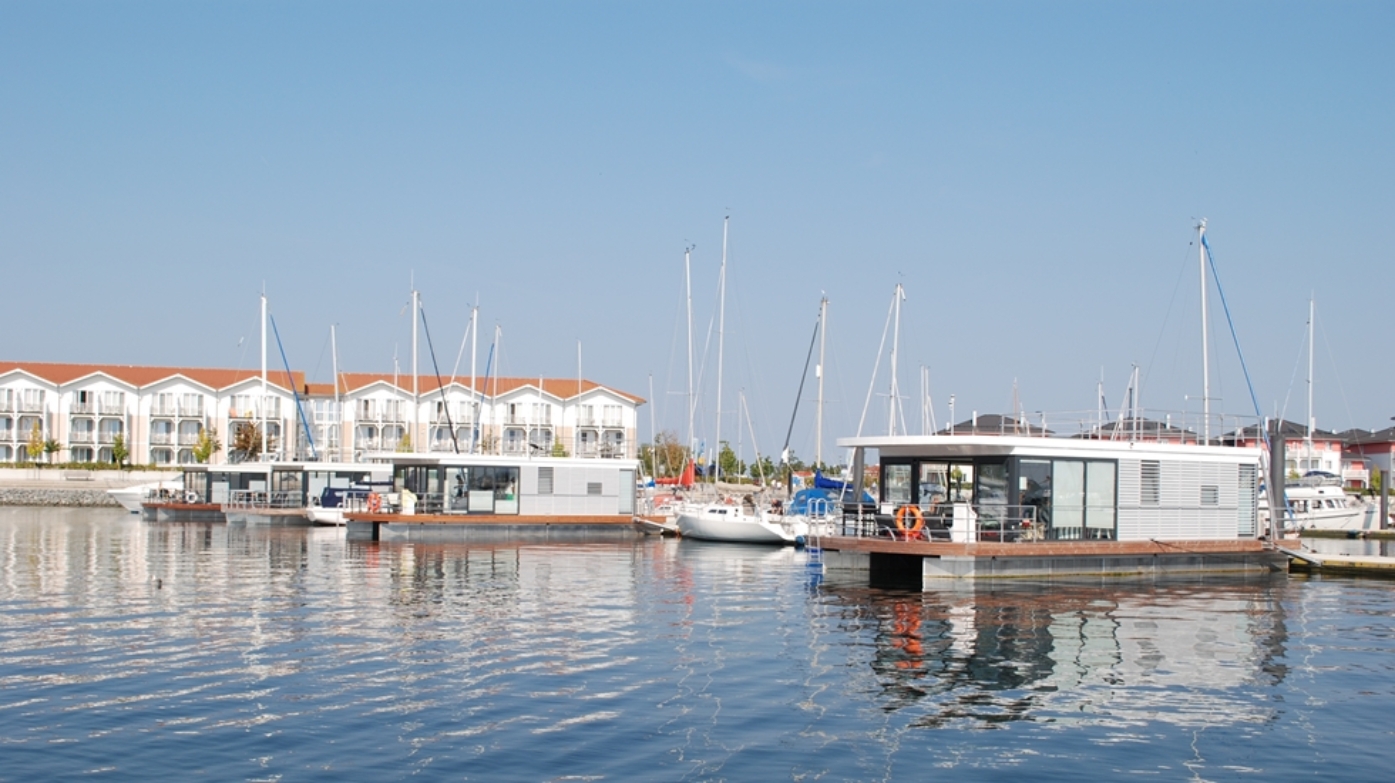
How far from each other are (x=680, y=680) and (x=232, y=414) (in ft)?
359

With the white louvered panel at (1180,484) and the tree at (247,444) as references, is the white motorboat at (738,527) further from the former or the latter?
the tree at (247,444)

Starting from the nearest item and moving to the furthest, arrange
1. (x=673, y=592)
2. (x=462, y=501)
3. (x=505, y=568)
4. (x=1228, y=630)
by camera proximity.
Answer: (x=1228, y=630), (x=673, y=592), (x=505, y=568), (x=462, y=501)

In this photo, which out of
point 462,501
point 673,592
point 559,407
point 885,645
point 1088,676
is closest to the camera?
point 1088,676

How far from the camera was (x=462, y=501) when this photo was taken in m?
52.7

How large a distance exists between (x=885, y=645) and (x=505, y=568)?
57.7 feet

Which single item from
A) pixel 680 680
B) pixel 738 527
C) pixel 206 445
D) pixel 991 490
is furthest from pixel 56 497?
pixel 680 680

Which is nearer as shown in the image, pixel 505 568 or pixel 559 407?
pixel 505 568

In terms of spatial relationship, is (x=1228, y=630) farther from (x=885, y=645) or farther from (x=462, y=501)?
(x=462, y=501)

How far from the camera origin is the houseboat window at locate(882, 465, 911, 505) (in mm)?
35375

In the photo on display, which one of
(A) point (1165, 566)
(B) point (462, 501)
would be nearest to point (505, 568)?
(B) point (462, 501)

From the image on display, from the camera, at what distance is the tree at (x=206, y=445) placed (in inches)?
4334

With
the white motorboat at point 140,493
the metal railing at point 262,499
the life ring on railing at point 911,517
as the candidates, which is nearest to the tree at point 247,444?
the white motorboat at point 140,493

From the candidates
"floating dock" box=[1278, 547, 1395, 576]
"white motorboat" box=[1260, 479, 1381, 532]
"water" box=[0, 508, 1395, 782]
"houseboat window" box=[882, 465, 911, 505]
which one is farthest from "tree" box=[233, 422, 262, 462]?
"floating dock" box=[1278, 547, 1395, 576]

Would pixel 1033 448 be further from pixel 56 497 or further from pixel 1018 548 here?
pixel 56 497
